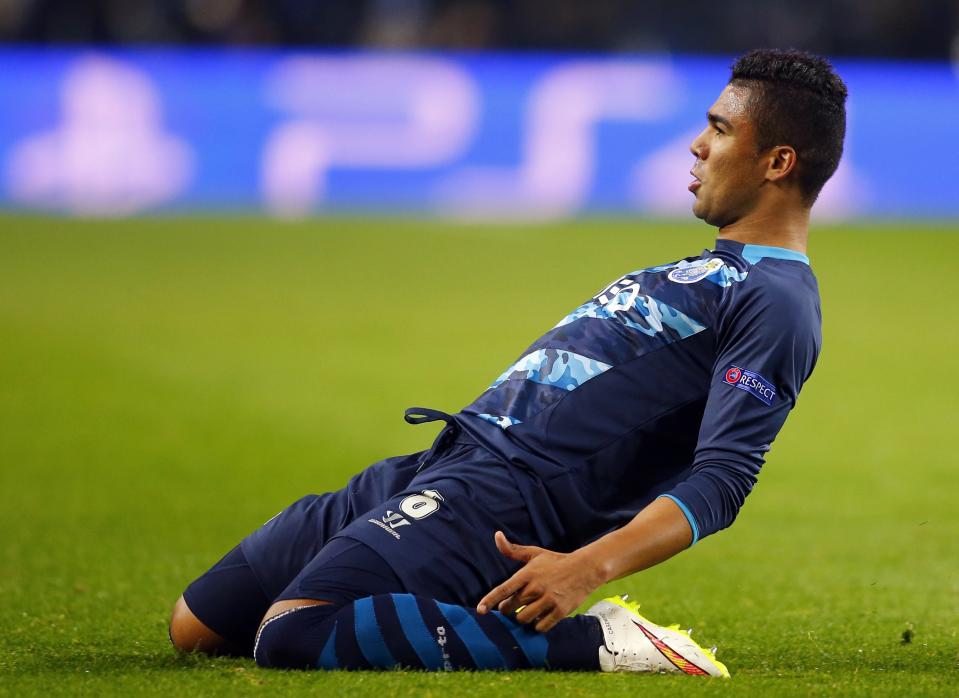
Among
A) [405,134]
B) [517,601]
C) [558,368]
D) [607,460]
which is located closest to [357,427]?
[558,368]

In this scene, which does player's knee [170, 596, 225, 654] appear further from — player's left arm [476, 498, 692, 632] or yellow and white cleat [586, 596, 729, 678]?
yellow and white cleat [586, 596, 729, 678]

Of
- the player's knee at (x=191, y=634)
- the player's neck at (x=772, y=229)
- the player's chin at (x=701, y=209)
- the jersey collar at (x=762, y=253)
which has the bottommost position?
the player's knee at (x=191, y=634)

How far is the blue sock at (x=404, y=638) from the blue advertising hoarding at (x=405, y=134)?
612 inches

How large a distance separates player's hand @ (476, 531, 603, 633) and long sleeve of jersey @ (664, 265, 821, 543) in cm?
29

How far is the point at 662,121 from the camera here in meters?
19.0

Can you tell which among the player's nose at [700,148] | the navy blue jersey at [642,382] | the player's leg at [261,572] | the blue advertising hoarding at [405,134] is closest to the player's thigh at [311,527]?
the player's leg at [261,572]

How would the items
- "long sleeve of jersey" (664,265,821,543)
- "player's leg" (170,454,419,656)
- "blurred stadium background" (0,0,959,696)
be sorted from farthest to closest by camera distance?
"blurred stadium background" (0,0,959,696) → "player's leg" (170,454,419,656) → "long sleeve of jersey" (664,265,821,543)

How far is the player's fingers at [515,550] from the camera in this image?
3.57m

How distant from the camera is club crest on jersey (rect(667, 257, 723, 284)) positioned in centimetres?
393

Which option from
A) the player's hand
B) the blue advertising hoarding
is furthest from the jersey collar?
the blue advertising hoarding

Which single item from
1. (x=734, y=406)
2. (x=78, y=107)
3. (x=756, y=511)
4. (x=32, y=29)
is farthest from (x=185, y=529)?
(x=32, y=29)

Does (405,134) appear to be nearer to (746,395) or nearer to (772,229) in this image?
(772,229)

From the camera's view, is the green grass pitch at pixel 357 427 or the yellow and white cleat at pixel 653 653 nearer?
the yellow and white cleat at pixel 653 653

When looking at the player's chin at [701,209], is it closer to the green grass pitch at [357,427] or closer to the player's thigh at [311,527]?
the player's thigh at [311,527]
